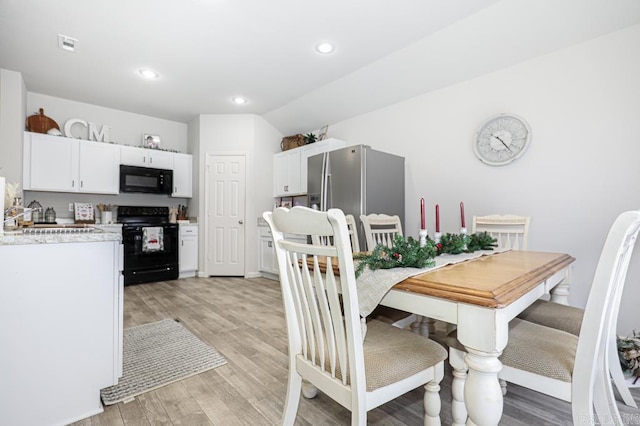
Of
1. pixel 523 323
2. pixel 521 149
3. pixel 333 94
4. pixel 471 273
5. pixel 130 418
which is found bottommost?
pixel 130 418

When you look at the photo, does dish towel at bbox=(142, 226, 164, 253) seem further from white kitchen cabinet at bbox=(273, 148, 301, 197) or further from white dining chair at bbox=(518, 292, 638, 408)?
white dining chair at bbox=(518, 292, 638, 408)

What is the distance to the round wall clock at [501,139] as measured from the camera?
8.84ft

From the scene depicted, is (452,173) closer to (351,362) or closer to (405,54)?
(405,54)

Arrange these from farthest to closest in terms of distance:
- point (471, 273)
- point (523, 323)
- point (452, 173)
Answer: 1. point (452, 173)
2. point (523, 323)
3. point (471, 273)

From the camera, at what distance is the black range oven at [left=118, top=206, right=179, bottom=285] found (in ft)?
13.5

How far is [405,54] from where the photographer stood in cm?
296

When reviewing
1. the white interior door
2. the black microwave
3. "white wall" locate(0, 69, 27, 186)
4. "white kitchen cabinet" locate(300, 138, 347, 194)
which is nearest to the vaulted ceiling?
"white wall" locate(0, 69, 27, 186)

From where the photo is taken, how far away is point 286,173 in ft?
15.5

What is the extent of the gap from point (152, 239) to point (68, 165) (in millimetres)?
1407

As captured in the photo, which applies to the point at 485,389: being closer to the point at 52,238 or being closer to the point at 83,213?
the point at 52,238

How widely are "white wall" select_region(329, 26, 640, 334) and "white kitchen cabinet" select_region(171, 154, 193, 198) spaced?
3.69 m

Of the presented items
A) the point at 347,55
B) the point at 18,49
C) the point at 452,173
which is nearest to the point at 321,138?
the point at 347,55

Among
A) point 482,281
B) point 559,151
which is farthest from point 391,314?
point 559,151

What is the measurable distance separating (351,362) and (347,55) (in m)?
2.96
